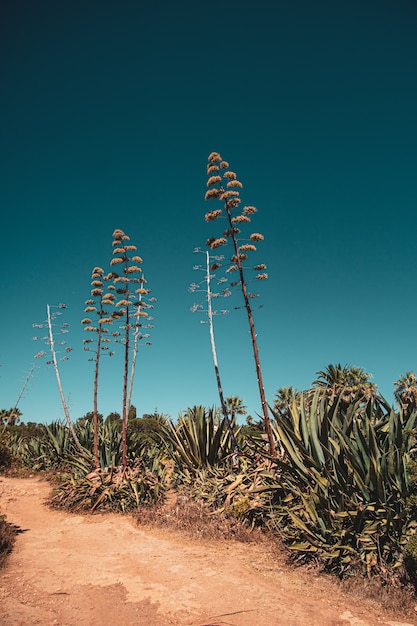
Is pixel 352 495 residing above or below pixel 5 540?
above

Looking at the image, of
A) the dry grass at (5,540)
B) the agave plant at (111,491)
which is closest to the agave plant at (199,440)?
the agave plant at (111,491)

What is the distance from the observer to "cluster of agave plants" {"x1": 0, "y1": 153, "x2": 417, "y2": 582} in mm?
5020

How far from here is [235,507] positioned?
716 centimetres

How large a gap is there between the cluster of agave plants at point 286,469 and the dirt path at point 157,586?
25.8 inches

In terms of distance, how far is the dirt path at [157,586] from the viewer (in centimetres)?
416

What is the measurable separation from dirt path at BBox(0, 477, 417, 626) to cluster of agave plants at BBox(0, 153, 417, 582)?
0.66 m

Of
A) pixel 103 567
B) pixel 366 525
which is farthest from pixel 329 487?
pixel 103 567

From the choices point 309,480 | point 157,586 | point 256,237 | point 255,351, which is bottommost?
point 157,586

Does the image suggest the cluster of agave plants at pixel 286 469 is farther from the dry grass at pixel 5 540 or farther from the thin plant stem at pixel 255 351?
the dry grass at pixel 5 540

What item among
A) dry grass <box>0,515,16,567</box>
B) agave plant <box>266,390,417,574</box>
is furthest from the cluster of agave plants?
dry grass <box>0,515,16,567</box>

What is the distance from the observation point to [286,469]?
Result: 21.0ft

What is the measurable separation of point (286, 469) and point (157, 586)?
2.72 meters

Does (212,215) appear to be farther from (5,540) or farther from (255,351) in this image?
(5,540)

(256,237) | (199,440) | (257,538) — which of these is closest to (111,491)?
(199,440)
